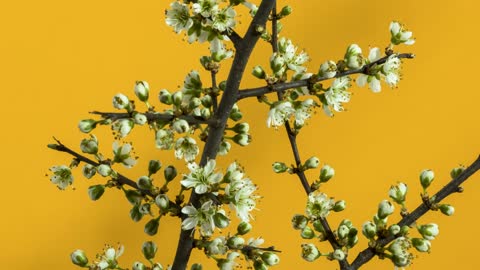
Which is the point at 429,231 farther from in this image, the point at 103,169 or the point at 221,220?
the point at 103,169

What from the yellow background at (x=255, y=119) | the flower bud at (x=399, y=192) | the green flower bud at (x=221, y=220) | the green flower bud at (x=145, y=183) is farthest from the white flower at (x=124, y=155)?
the yellow background at (x=255, y=119)

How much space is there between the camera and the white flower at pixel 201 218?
873mm

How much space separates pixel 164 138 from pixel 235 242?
17cm

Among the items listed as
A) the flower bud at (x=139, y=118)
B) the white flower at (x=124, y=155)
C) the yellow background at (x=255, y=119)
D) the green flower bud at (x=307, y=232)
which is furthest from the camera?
the yellow background at (x=255, y=119)

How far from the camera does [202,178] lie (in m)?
0.89

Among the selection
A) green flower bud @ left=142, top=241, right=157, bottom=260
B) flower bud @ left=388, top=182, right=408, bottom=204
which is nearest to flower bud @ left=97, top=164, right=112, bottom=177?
green flower bud @ left=142, top=241, right=157, bottom=260

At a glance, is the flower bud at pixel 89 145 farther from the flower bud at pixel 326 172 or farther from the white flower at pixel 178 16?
the flower bud at pixel 326 172

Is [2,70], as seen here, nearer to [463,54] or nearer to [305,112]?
[305,112]

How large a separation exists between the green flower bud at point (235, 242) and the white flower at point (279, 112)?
151 mm

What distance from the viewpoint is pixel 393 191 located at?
3.33ft

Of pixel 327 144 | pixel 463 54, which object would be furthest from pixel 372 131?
pixel 463 54

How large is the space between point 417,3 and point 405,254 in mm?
963

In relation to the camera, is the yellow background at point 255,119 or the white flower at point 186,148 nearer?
the white flower at point 186,148

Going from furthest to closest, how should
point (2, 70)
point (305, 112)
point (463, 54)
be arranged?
point (463, 54) < point (2, 70) < point (305, 112)
